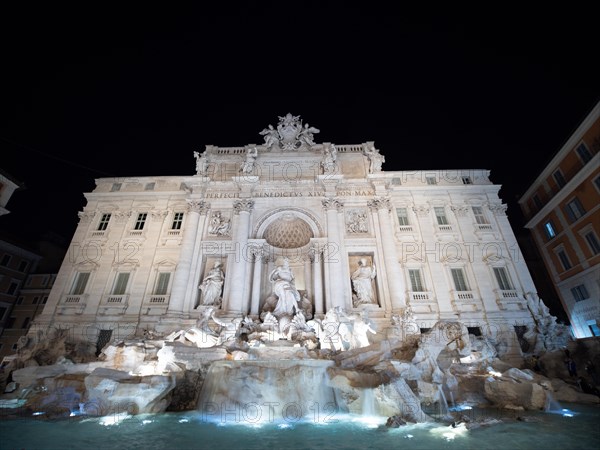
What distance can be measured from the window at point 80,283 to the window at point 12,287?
14.2 metres

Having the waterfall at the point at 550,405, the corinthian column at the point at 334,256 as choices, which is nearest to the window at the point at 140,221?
the corinthian column at the point at 334,256

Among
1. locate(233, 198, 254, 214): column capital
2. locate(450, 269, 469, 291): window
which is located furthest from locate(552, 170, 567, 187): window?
locate(233, 198, 254, 214): column capital

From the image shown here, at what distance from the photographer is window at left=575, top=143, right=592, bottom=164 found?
19.6 m

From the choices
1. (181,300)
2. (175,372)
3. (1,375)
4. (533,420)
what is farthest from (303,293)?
(1,375)

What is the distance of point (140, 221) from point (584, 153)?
33.1 meters

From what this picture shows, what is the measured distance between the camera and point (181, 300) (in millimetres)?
17984

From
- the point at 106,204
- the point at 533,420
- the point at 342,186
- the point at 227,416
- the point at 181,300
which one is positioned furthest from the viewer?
the point at 106,204

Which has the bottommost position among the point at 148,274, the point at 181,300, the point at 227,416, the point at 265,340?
the point at 227,416

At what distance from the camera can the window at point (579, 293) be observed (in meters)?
20.1

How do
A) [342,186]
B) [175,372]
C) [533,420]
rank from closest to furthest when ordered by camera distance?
[533,420]
[175,372]
[342,186]

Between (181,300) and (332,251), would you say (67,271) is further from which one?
(332,251)

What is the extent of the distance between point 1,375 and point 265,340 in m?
13.3

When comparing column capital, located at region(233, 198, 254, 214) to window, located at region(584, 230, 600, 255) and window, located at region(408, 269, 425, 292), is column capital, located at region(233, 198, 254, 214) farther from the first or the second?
window, located at region(584, 230, 600, 255)

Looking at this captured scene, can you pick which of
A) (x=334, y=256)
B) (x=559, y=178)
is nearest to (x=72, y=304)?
(x=334, y=256)
